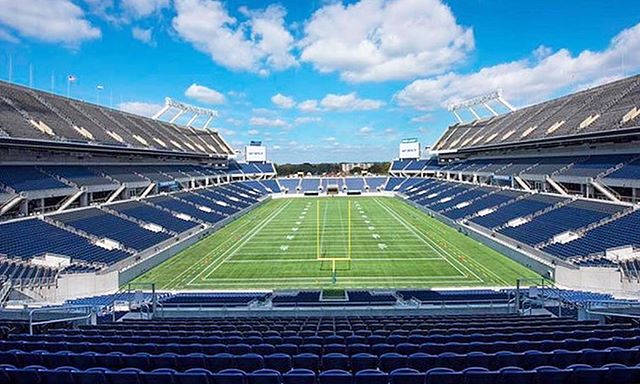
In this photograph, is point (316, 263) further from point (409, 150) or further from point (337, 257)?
point (409, 150)

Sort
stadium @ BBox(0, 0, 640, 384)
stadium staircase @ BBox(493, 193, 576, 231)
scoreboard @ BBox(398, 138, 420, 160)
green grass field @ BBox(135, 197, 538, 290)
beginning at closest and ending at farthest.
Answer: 1. stadium @ BBox(0, 0, 640, 384)
2. green grass field @ BBox(135, 197, 538, 290)
3. stadium staircase @ BBox(493, 193, 576, 231)
4. scoreboard @ BBox(398, 138, 420, 160)

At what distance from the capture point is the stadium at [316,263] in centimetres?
691

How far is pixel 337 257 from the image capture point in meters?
28.8

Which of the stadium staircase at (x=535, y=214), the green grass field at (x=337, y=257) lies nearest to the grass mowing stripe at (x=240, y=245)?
the green grass field at (x=337, y=257)

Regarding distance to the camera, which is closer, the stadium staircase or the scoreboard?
the stadium staircase

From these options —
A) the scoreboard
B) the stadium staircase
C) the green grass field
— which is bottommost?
the green grass field

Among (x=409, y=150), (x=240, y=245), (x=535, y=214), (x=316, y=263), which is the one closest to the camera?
(x=316, y=263)

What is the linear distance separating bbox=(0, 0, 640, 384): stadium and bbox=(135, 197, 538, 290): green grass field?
205mm

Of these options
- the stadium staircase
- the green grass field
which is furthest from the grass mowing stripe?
the stadium staircase

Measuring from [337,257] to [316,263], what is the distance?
198 centimetres

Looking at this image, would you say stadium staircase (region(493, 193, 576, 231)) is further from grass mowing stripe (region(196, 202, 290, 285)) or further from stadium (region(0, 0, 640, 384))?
grass mowing stripe (region(196, 202, 290, 285))

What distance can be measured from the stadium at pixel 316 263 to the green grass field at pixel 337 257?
0.20m

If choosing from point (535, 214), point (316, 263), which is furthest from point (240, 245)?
point (535, 214)

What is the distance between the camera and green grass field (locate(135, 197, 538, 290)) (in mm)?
23125
